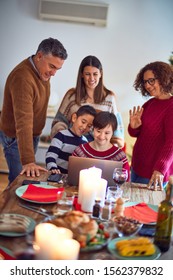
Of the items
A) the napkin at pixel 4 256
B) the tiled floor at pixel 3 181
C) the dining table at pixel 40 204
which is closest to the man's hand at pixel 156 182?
the dining table at pixel 40 204

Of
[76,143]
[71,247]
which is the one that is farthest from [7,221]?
[76,143]

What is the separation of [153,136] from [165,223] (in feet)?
2.97

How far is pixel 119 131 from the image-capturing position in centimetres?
219

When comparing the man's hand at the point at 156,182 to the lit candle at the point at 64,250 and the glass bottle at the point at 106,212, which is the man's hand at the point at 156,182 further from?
the lit candle at the point at 64,250

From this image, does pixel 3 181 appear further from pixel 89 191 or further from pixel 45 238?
pixel 45 238

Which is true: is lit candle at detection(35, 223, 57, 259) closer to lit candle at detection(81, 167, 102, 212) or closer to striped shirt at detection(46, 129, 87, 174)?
lit candle at detection(81, 167, 102, 212)

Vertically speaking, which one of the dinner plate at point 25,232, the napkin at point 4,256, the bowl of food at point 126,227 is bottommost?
the napkin at point 4,256

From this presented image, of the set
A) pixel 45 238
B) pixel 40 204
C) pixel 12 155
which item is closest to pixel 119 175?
pixel 40 204

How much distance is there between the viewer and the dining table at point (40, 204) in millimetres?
918

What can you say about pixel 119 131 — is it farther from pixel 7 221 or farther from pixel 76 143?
pixel 7 221

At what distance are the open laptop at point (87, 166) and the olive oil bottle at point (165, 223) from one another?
45 centimetres

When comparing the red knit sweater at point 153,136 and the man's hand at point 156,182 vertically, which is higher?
the red knit sweater at point 153,136

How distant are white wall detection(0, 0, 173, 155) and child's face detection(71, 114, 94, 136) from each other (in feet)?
7.20
